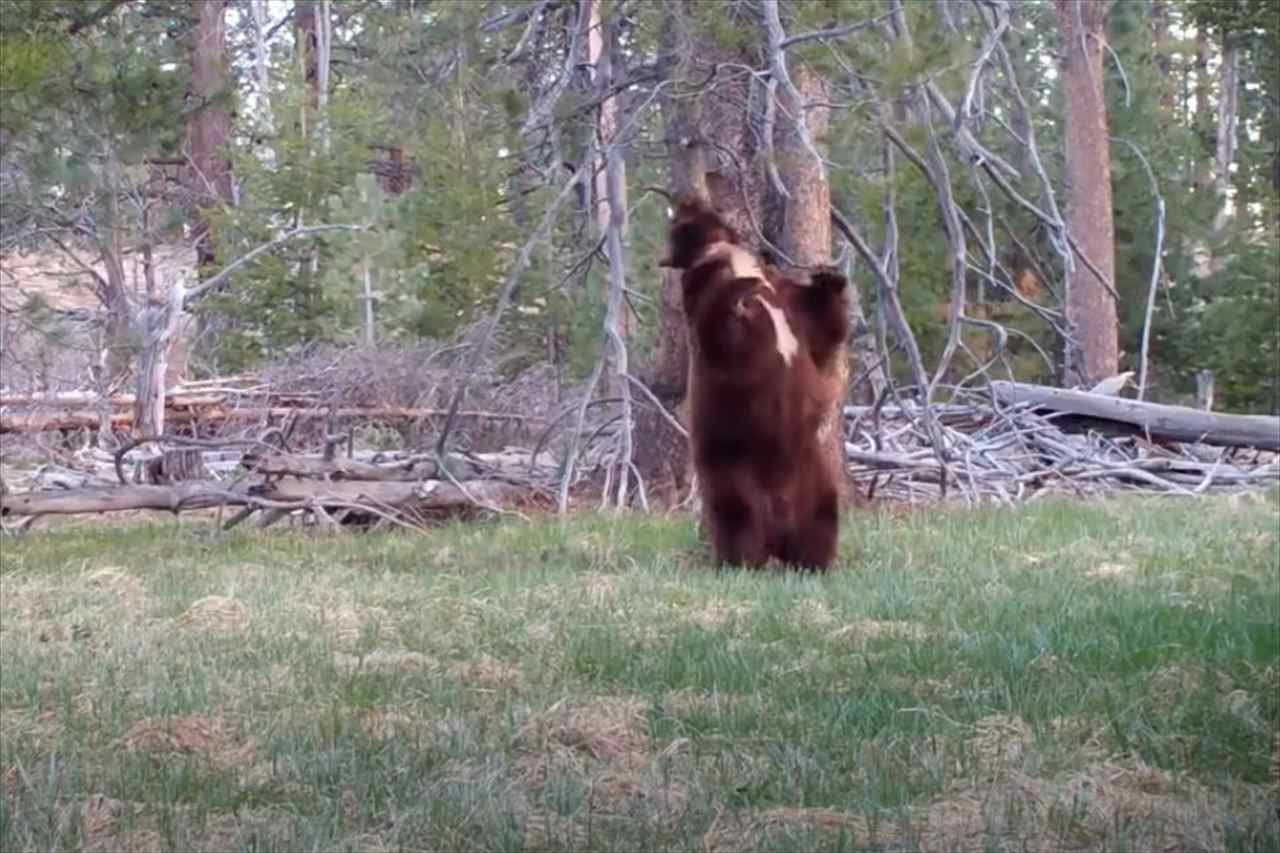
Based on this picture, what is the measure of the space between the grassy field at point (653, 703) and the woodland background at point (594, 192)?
7.20ft

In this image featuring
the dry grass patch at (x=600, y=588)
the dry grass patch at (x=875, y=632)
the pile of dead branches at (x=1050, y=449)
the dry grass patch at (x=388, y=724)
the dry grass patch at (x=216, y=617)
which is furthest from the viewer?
the pile of dead branches at (x=1050, y=449)

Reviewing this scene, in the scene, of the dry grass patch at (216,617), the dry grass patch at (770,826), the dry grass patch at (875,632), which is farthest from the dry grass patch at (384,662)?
the dry grass patch at (770,826)

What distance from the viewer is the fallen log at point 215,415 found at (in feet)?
64.2

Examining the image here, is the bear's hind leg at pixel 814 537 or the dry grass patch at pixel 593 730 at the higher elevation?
the bear's hind leg at pixel 814 537

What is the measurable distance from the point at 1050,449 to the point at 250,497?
772 centimetres

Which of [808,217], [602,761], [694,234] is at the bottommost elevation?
[602,761]

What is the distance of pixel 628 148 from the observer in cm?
1198

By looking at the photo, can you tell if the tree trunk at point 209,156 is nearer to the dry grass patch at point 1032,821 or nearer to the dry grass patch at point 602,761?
the dry grass patch at point 602,761

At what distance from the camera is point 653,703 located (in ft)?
21.1

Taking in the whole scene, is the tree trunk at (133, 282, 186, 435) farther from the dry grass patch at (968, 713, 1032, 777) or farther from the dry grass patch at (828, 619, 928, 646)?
the dry grass patch at (968, 713, 1032, 777)

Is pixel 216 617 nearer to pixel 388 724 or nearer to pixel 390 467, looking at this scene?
pixel 388 724

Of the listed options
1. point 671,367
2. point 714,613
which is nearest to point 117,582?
point 714,613

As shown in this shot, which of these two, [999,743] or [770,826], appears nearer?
[770,826]

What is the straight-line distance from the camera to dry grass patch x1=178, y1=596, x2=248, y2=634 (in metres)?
8.34
